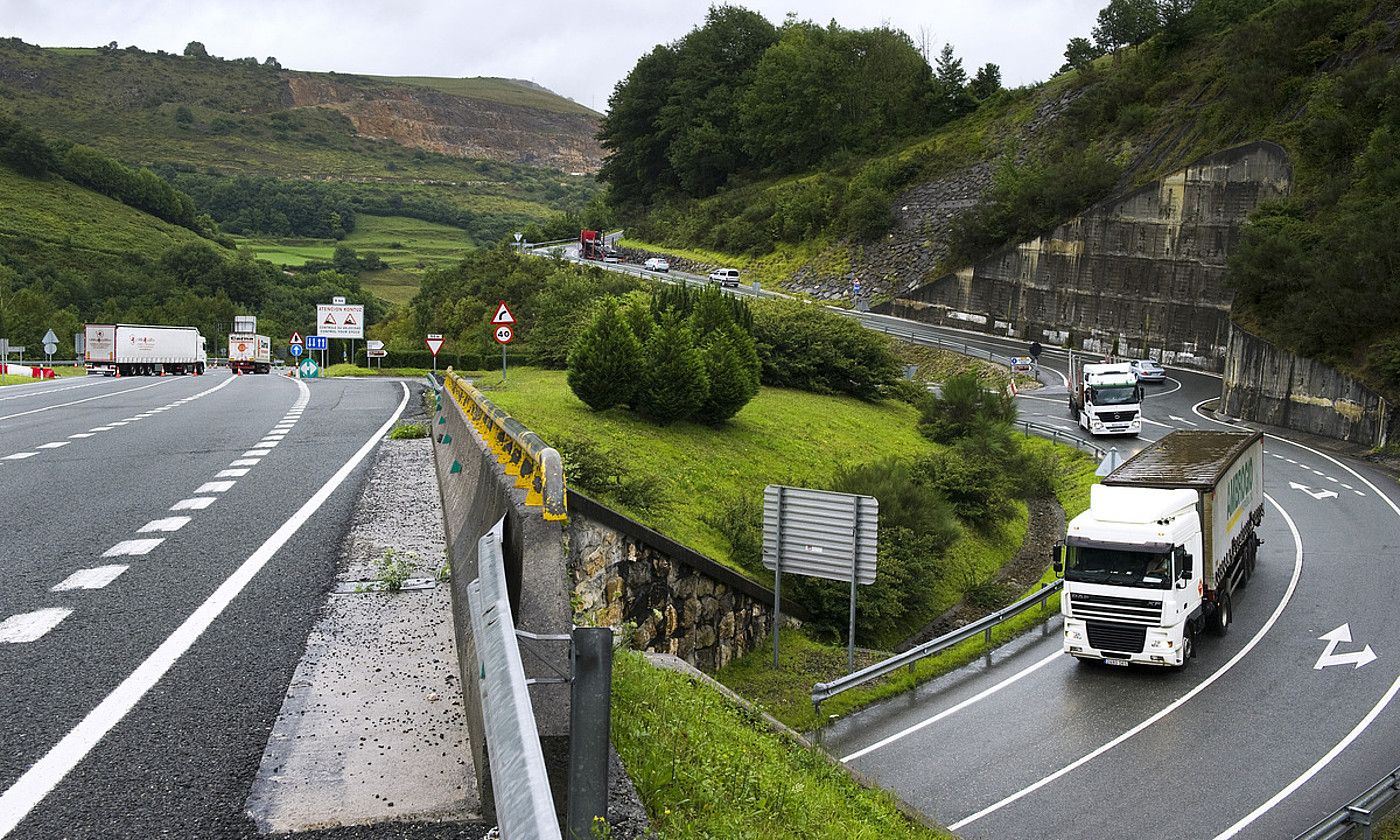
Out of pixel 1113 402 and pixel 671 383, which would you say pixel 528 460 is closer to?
pixel 671 383

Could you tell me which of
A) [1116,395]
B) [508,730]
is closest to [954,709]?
[508,730]

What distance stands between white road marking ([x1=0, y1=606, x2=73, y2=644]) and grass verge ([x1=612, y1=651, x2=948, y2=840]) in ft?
13.1

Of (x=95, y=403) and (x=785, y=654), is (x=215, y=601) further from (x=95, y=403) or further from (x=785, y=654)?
(x=95, y=403)

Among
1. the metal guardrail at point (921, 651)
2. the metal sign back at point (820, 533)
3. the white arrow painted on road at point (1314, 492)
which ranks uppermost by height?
the metal sign back at point (820, 533)

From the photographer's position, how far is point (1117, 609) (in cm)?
2120

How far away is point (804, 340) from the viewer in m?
50.3

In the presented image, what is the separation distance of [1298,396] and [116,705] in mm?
52179

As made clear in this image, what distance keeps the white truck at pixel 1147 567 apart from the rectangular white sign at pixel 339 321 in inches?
2127

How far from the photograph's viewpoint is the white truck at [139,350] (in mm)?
69375

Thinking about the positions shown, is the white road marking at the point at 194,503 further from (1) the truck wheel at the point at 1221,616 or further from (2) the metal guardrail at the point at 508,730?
(1) the truck wheel at the point at 1221,616

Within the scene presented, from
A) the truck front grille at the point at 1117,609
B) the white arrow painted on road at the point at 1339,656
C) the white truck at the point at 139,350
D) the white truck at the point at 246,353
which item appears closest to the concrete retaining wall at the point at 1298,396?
the white arrow painted on road at the point at 1339,656

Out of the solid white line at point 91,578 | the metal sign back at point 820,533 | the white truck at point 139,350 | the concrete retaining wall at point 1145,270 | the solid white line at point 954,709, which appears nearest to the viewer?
the solid white line at point 91,578

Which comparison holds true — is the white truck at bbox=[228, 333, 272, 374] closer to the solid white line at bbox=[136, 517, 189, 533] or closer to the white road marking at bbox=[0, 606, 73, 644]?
the solid white line at bbox=[136, 517, 189, 533]

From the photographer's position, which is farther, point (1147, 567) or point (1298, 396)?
point (1298, 396)
